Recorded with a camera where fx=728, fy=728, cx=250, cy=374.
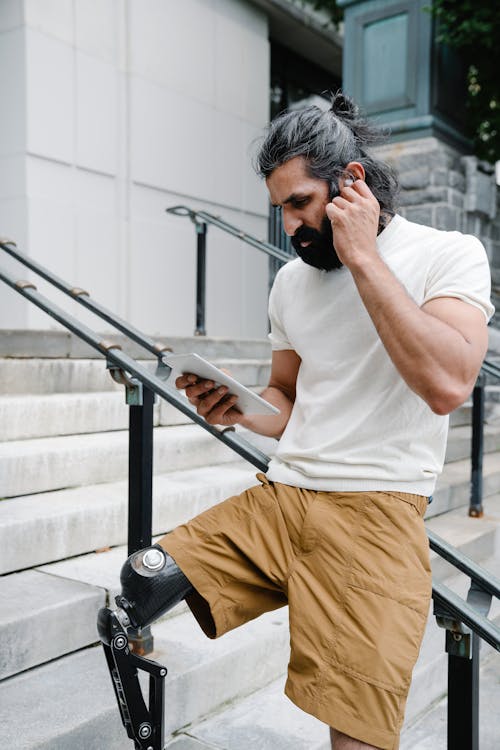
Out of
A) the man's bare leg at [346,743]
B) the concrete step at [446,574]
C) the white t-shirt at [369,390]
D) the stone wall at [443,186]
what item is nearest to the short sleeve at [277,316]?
the white t-shirt at [369,390]

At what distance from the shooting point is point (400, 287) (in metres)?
1.30

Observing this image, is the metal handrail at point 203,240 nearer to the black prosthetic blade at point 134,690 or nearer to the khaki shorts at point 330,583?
the khaki shorts at point 330,583

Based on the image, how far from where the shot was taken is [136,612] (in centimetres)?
150

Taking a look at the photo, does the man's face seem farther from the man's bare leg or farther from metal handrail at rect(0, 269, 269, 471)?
the man's bare leg

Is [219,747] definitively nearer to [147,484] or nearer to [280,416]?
[147,484]

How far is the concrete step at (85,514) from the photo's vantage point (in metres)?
2.46

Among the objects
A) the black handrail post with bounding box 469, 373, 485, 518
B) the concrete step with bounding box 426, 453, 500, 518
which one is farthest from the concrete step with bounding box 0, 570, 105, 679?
the black handrail post with bounding box 469, 373, 485, 518

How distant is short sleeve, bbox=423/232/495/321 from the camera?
1.33 meters

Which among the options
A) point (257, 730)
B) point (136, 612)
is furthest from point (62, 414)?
point (136, 612)

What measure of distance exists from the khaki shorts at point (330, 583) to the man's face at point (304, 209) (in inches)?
19.7

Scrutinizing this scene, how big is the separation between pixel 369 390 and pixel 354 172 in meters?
0.45

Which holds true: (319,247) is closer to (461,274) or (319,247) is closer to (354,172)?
(354,172)

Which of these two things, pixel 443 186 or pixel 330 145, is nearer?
pixel 330 145

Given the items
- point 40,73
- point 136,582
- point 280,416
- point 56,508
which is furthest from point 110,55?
point 136,582
